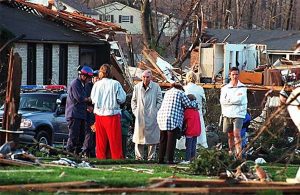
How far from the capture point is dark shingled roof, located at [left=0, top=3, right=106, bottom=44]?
4125cm

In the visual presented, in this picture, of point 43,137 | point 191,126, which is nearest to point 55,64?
A: point 43,137

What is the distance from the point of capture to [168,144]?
60.8 ft

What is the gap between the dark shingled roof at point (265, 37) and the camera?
5247cm

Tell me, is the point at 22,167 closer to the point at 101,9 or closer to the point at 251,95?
the point at 251,95

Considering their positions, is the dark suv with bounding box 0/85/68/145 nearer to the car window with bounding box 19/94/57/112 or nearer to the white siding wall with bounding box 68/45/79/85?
the car window with bounding box 19/94/57/112

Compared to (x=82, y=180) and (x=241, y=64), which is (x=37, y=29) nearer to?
(x=241, y=64)

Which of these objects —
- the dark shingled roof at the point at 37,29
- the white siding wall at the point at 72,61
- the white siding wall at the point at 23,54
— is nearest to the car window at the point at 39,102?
the dark shingled roof at the point at 37,29

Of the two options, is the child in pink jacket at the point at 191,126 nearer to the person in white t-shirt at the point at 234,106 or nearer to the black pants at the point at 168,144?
the black pants at the point at 168,144

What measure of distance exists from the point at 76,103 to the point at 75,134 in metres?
0.61

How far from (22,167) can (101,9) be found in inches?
3462

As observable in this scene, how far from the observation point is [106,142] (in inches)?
756

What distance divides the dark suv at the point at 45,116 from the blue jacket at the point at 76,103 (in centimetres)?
465

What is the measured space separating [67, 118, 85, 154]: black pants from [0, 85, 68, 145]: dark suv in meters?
4.52

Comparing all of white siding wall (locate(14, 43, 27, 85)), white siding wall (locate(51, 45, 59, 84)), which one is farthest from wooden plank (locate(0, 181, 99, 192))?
white siding wall (locate(51, 45, 59, 84))
